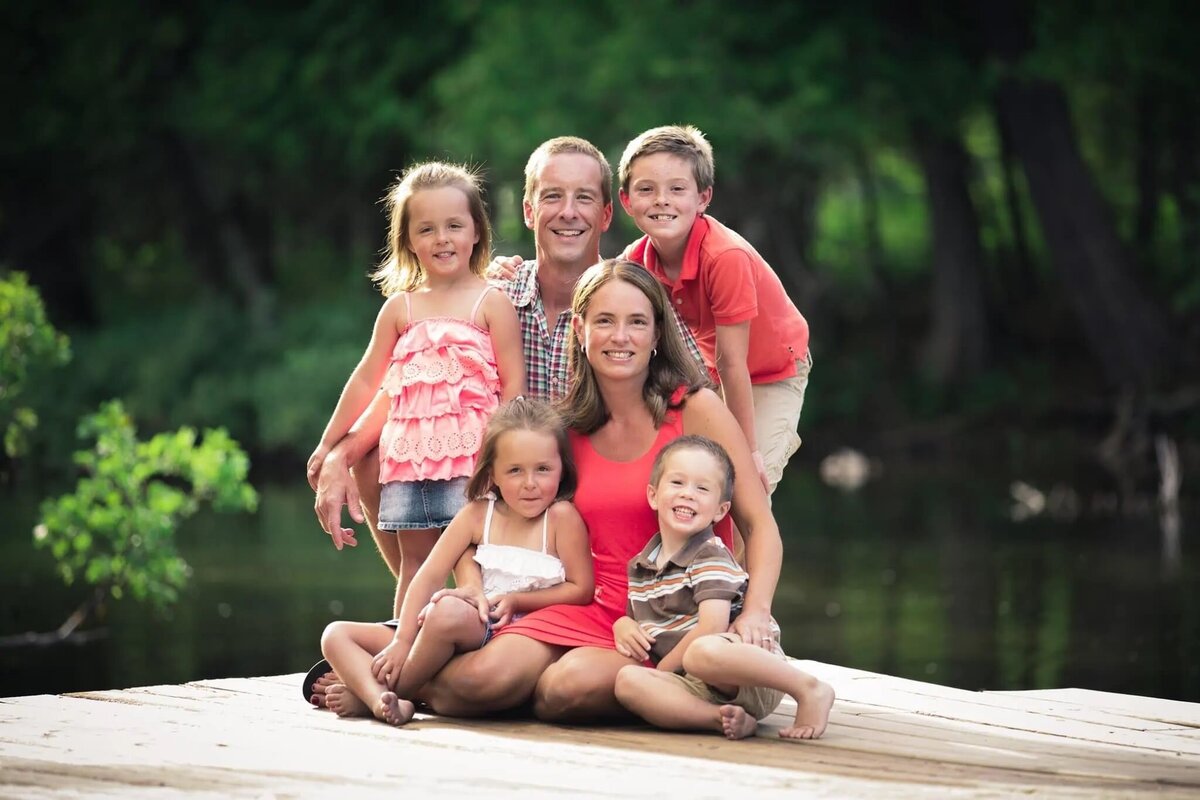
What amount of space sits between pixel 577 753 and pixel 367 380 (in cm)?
133

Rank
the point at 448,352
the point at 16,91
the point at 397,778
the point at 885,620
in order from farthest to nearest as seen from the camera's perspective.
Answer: the point at 16,91 < the point at 885,620 < the point at 448,352 < the point at 397,778

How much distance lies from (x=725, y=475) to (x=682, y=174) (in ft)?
2.79

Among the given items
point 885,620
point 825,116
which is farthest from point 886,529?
point 825,116

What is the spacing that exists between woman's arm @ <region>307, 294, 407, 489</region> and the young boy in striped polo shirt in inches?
37.6

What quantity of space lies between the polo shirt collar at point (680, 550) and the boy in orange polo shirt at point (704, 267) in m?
0.31

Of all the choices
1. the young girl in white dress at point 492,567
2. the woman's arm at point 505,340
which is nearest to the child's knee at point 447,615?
the young girl in white dress at point 492,567

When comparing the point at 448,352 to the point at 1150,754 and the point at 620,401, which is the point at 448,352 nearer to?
the point at 620,401

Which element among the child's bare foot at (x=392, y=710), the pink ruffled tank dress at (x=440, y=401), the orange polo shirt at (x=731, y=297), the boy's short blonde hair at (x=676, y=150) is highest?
the boy's short blonde hair at (x=676, y=150)

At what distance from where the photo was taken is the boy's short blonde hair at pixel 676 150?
4.49 meters

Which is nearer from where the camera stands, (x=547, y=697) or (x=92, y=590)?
(x=547, y=697)

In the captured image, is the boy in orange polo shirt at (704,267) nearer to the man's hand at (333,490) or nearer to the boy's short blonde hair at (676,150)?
the boy's short blonde hair at (676,150)

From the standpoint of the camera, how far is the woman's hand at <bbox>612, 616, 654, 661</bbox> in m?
4.12

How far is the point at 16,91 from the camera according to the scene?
19.1m

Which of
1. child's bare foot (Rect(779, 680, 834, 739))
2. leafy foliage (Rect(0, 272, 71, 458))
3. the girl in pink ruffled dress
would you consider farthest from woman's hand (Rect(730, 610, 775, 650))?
leafy foliage (Rect(0, 272, 71, 458))
